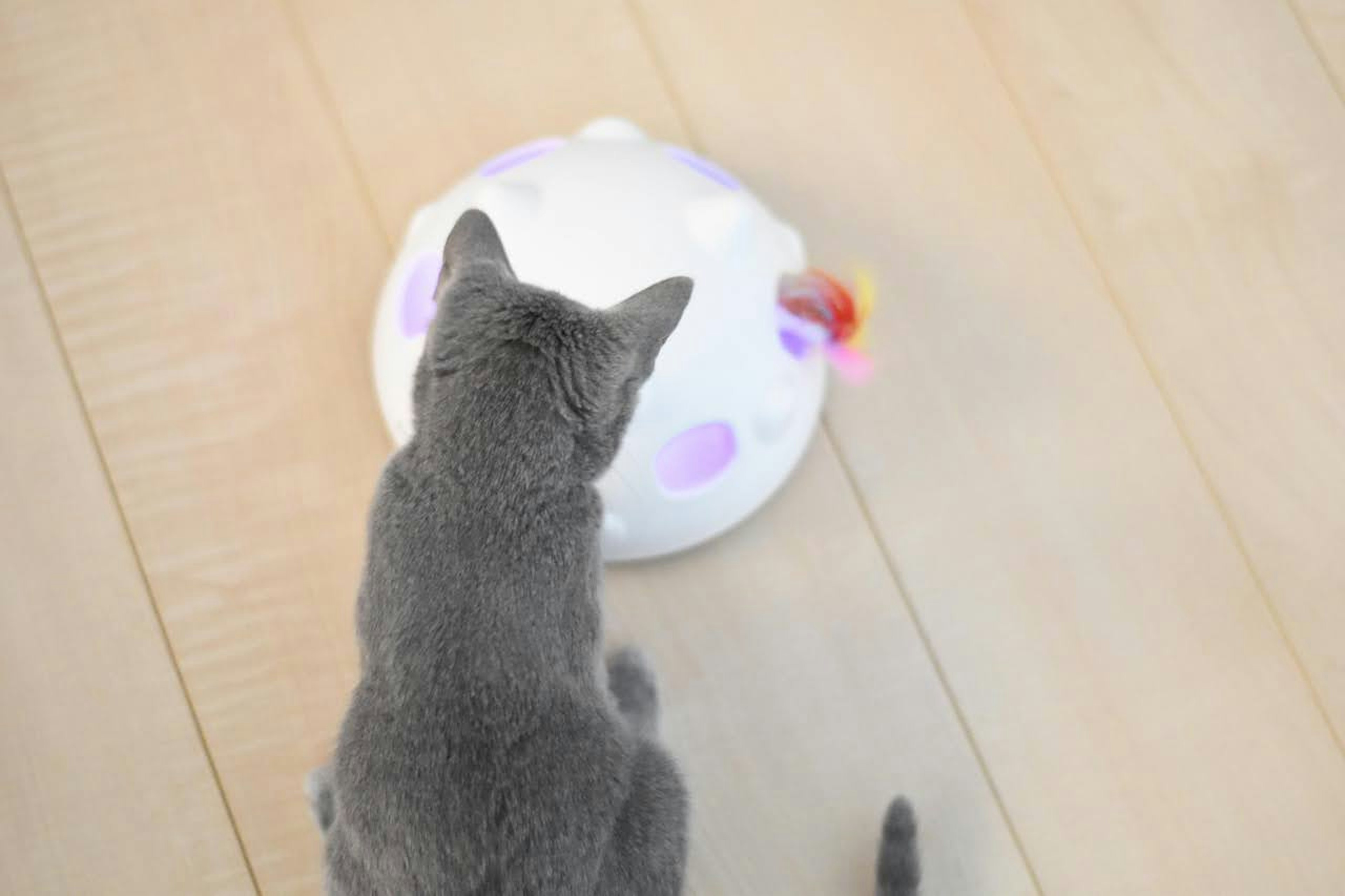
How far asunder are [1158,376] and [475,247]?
713 millimetres

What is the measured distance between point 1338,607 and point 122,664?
1.14m

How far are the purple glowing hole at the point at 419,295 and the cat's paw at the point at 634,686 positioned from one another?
0.33m

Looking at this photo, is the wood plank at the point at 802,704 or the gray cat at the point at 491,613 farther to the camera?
the wood plank at the point at 802,704

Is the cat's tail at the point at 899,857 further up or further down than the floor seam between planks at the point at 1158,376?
further down

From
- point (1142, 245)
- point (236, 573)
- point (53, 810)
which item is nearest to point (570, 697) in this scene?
point (236, 573)

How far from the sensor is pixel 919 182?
1186 mm

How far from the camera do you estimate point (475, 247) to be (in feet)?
2.64

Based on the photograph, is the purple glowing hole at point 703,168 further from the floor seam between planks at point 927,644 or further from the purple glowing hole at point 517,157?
the floor seam between planks at point 927,644

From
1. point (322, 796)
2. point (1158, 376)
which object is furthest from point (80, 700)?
point (1158, 376)

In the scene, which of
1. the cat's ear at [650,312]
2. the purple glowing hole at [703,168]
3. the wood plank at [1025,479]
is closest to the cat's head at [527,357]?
the cat's ear at [650,312]

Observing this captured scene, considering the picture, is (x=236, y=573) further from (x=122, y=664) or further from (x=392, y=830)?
(x=392, y=830)

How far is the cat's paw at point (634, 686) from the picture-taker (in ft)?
3.41

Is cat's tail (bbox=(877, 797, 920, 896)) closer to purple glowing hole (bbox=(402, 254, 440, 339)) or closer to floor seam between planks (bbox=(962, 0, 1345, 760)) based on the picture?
floor seam between planks (bbox=(962, 0, 1345, 760))

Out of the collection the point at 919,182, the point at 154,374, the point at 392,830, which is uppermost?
the point at 154,374
